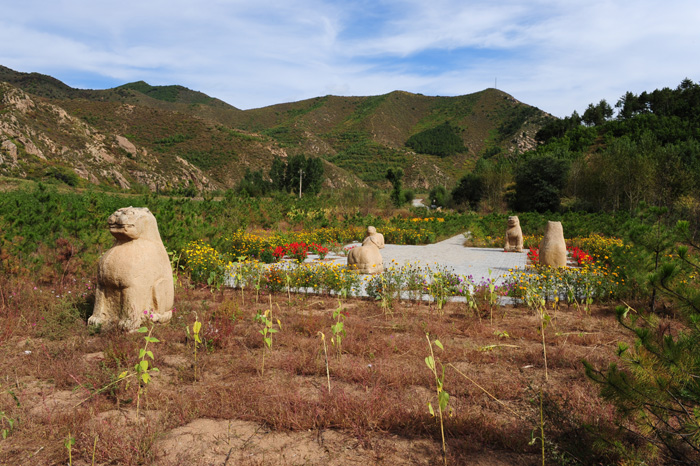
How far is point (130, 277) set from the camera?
4352 mm

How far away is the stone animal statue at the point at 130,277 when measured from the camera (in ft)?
14.3

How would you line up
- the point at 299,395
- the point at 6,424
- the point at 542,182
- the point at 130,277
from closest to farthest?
the point at 6,424
the point at 299,395
the point at 130,277
the point at 542,182

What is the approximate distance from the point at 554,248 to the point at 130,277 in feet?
27.2

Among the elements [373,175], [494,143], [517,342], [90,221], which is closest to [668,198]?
[517,342]

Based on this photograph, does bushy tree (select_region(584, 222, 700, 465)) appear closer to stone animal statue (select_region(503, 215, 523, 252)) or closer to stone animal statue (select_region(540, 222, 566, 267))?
stone animal statue (select_region(540, 222, 566, 267))

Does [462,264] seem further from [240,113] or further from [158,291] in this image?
[240,113]

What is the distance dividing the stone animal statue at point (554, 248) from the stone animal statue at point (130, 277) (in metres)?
7.85

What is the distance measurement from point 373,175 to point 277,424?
6516 cm

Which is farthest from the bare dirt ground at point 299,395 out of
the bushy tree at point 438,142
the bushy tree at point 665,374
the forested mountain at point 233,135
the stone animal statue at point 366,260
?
the bushy tree at point 438,142

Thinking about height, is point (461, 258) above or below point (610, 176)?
below

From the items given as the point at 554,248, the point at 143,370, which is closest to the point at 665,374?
the point at 143,370

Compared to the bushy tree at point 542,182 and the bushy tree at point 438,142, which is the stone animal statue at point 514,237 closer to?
the bushy tree at point 542,182

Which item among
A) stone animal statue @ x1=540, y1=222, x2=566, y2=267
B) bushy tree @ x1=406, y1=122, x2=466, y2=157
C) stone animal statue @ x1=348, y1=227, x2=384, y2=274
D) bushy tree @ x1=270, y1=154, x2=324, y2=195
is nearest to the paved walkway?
stone animal statue @ x1=348, y1=227, x2=384, y2=274

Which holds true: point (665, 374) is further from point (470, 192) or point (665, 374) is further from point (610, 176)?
point (470, 192)
